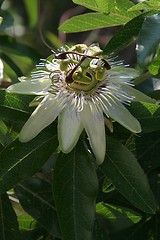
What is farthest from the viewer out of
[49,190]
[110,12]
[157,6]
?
[49,190]

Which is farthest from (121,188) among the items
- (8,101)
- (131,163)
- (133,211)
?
(8,101)

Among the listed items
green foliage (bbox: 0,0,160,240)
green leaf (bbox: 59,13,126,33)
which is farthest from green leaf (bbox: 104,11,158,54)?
green leaf (bbox: 59,13,126,33)

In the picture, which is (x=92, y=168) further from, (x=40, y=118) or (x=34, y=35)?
(x=34, y=35)

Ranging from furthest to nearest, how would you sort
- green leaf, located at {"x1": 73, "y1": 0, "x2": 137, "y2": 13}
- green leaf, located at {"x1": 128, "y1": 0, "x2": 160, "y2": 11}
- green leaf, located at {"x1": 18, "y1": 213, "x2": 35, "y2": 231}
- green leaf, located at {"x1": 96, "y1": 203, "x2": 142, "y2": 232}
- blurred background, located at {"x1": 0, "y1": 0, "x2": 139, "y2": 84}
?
1. blurred background, located at {"x1": 0, "y1": 0, "x2": 139, "y2": 84}
2. green leaf, located at {"x1": 18, "y1": 213, "x2": 35, "y2": 231}
3. green leaf, located at {"x1": 96, "y1": 203, "x2": 142, "y2": 232}
4. green leaf, located at {"x1": 73, "y1": 0, "x2": 137, "y2": 13}
5. green leaf, located at {"x1": 128, "y1": 0, "x2": 160, "y2": 11}

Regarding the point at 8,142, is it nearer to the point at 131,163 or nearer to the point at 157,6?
the point at 131,163

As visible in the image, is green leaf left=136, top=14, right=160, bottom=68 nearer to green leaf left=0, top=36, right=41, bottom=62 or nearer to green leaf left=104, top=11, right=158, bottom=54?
green leaf left=104, top=11, right=158, bottom=54

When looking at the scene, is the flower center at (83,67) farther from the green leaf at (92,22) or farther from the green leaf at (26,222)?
the green leaf at (26,222)

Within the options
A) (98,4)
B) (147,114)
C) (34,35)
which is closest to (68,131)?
(147,114)
